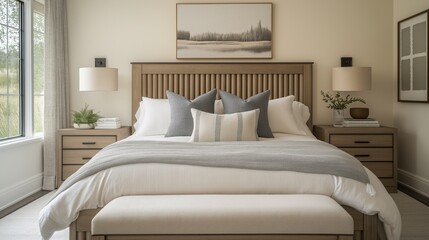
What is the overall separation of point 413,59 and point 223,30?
2032mm

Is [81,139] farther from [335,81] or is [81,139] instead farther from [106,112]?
[335,81]

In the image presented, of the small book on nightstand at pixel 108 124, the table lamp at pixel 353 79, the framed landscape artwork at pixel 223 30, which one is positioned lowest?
the small book on nightstand at pixel 108 124

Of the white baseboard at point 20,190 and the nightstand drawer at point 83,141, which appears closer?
the white baseboard at point 20,190

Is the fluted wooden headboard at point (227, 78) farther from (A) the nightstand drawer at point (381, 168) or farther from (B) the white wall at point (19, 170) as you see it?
(B) the white wall at point (19, 170)

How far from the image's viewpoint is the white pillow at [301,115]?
4510mm

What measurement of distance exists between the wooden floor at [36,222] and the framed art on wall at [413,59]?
3.50 ft

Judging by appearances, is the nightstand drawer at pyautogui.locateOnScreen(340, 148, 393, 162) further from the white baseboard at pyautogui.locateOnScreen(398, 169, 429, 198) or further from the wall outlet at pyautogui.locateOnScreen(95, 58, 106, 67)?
the wall outlet at pyautogui.locateOnScreen(95, 58, 106, 67)

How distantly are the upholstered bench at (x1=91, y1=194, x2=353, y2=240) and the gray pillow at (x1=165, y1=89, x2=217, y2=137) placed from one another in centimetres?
180

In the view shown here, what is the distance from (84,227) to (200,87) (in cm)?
275

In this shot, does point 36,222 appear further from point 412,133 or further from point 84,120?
point 412,133

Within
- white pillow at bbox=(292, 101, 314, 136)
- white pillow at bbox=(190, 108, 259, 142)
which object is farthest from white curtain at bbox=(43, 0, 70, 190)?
white pillow at bbox=(292, 101, 314, 136)

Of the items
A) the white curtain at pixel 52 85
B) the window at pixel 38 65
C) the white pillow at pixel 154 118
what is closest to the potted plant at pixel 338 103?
the white pillow at pixel 154 118

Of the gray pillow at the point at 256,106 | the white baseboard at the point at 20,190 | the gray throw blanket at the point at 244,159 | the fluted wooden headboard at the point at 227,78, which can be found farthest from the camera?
the fluted wooden headboard at the point at 227,78

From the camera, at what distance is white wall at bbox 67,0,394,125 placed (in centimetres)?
510
